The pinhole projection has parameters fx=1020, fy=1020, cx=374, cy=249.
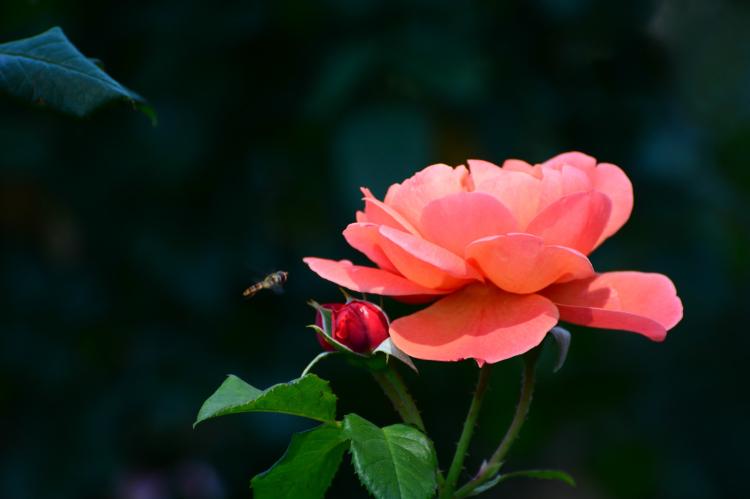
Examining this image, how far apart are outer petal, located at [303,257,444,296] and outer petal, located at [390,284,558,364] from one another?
2 cm

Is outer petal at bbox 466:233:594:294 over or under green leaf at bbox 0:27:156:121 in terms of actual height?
under

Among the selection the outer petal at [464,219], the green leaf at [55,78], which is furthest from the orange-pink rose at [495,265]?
the green leaf at [55,78]

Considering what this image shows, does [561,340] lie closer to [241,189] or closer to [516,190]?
[516,190]

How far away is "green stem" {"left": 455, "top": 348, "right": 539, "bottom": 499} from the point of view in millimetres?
656

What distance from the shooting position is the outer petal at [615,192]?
742 millimetres

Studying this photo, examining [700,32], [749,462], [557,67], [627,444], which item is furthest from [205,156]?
[749,462]

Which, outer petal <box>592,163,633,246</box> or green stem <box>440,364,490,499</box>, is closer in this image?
green stem <box>440,364,490,499</box>

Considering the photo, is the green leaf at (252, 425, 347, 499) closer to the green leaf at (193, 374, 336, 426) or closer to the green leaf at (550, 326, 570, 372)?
the green leaf at (193, 374, 336, 426)

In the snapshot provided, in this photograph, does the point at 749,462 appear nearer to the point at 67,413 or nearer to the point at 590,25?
the point at 590,25

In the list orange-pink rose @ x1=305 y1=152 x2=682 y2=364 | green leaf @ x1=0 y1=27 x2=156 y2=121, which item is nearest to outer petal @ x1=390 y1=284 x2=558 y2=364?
orange-pink rose @ x1=305 y1=152 x2=682 y2=364

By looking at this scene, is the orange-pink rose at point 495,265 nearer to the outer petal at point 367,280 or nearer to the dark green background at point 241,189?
the outer petal at point 367,280

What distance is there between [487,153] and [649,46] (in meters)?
0.38

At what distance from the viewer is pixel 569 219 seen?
0.66 metres

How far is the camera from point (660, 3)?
1898 mm
